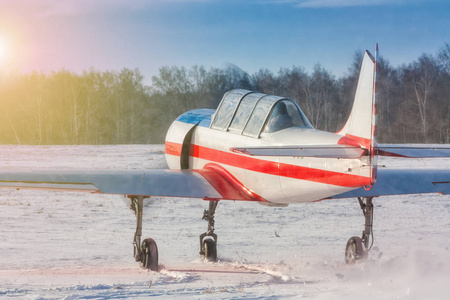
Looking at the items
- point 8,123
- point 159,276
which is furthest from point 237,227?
point 8,123

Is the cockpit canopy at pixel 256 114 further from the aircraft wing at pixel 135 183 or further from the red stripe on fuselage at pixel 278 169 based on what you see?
the aircraft wing at pixel 135 183

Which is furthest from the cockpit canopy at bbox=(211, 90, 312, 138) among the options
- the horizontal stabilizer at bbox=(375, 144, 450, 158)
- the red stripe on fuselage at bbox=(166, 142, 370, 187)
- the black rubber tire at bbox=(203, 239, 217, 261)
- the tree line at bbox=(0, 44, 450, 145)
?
the tree line at bbox=(0, 44, 450, 145)

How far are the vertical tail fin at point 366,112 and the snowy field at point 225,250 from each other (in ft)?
6.26

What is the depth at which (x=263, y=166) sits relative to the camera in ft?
32.0

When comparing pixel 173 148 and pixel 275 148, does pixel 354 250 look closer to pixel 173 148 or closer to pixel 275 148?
pixel 275 148

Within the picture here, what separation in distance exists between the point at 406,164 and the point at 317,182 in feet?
73.4

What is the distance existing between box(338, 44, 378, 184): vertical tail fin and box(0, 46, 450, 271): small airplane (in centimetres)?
1

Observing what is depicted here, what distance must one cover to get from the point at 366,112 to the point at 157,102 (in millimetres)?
40396

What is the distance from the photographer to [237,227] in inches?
606

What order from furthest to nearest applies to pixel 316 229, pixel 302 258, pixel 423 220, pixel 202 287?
pixel 423 220, pixel 316 229, pixel 302 258, pixel 202 287

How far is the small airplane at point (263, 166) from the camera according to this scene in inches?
324

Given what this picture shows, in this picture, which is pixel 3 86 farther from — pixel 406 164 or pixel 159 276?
pixel 159 276

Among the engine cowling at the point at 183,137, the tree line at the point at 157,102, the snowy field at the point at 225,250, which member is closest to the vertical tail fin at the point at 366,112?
the snowy field at the point at 225,250

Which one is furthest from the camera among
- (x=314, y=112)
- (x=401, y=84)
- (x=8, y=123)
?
(x=8, y=123)
